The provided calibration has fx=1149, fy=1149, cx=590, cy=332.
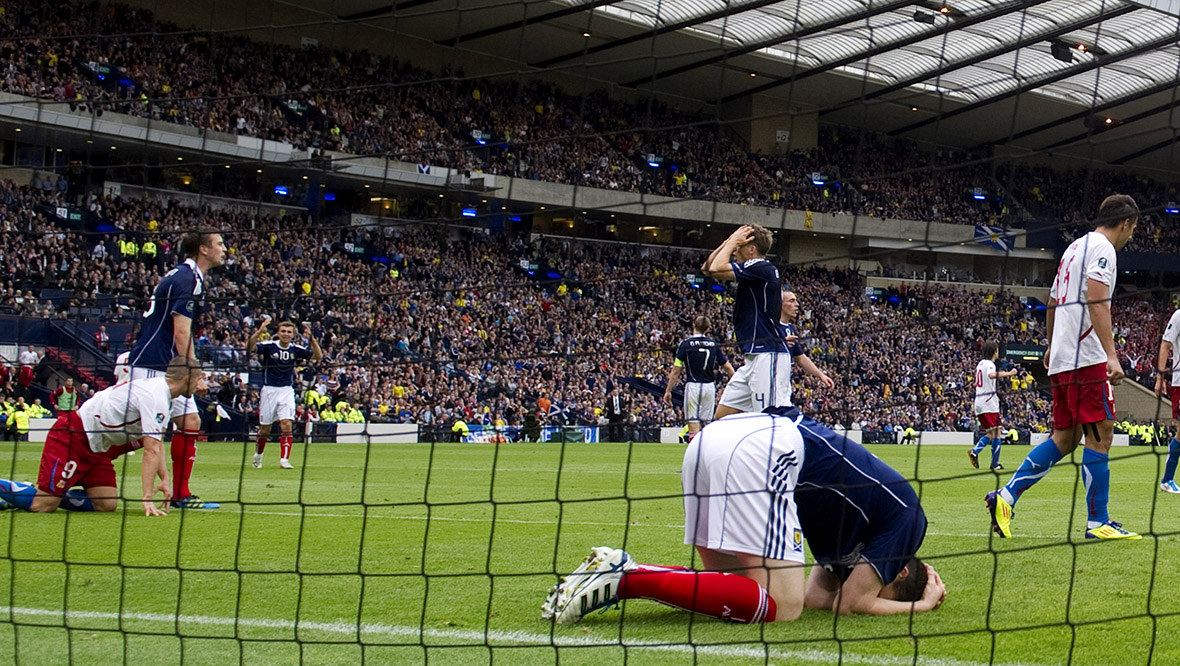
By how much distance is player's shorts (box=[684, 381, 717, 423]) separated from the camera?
15031 mm

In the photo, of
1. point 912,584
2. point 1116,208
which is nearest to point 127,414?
point 912,584

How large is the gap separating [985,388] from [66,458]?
1160 centimetres

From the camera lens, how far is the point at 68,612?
441 cm

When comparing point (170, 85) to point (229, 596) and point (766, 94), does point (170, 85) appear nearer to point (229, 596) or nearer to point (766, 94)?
point (766, 94)

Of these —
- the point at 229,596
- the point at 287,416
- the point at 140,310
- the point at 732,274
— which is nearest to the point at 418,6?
the point at 140,310

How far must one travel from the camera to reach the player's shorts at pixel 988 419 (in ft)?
50.4

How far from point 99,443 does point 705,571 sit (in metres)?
4.77

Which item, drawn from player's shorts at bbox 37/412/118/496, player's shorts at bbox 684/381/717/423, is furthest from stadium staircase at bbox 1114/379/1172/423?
player's shorts at bbox 37/412/118/496

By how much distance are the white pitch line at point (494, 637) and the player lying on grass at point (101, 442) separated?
2.90 meters

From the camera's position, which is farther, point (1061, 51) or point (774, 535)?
point (1061, 51)

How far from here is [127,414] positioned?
24.1ft

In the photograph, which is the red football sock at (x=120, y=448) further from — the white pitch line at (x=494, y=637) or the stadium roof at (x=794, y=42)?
the stadium roof at (x=794, y=42)

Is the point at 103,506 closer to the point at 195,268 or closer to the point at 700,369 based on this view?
the point at 195,268

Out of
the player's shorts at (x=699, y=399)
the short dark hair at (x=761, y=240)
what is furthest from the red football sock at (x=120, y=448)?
the player's shorts at (x=699, y=399)
